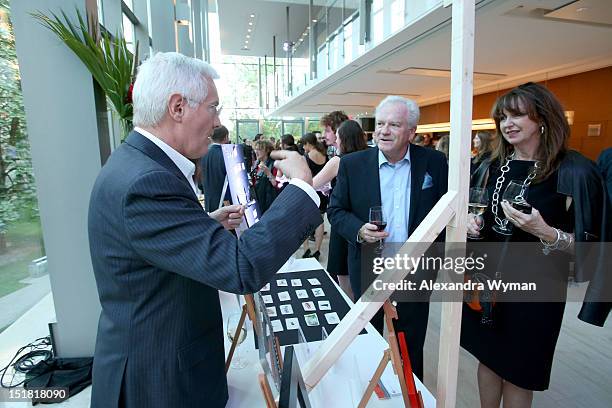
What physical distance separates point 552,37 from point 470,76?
17.1 feet

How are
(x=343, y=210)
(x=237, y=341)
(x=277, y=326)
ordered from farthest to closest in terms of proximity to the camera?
(x=343, y=210) → (x=277, y=326) → (x=237, y=341)

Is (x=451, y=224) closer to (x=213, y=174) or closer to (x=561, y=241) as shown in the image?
(x=561, y=241)

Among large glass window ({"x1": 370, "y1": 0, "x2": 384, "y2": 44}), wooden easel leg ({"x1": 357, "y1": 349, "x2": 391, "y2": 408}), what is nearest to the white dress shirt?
wooden easel leg ({"x1": 357, "y1": 349, "x2": 391, "y2": 408})

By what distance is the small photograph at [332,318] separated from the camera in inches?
60.5

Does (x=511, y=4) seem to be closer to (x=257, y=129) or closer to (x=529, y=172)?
(x=529, y=172)

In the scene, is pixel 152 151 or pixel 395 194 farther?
pixel 395 194

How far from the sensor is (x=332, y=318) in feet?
5.14

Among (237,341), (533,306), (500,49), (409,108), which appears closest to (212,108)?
(237,341)

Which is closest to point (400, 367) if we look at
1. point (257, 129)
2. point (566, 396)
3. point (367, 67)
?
point (566, 396)

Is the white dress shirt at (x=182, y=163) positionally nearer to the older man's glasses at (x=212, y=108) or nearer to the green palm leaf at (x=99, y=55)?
the older man's glasses at (x=212, y=108)

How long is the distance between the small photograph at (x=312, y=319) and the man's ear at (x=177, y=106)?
41.4 inches

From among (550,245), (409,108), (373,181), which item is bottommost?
(550,245)

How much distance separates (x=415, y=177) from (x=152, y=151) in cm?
135

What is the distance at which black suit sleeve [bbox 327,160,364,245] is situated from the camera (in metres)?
1.82
